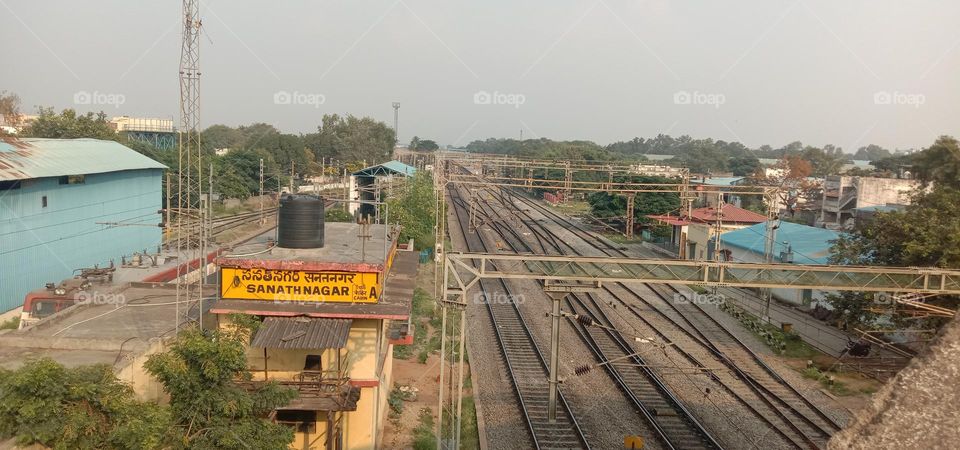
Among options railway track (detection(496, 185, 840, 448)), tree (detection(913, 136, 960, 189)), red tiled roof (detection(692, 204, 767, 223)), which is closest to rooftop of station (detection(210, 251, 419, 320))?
railway track (detection(496, 185, 840, 448))

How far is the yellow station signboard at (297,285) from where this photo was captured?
36.1ft

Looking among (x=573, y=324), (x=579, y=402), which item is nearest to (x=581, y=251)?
(x=573, y=324)

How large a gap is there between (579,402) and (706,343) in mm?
6221

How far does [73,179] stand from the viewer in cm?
2500

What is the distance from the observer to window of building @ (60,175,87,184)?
24.4m

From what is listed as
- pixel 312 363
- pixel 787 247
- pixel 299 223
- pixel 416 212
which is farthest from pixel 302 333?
pixel 416 212

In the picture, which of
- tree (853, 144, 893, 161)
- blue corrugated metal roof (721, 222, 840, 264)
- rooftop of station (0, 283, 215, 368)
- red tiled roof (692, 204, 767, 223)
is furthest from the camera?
tree (853, 144, 893, 161)

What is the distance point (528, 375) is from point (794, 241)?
18.7 metres

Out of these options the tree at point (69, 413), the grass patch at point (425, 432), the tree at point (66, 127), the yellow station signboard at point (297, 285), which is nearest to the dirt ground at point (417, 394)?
the grass patch at point (425, 432)

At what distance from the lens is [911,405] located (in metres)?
4.60

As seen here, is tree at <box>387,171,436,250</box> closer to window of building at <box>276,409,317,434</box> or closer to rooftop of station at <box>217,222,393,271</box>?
rooftop of station at <box>217,222,393,271</box>

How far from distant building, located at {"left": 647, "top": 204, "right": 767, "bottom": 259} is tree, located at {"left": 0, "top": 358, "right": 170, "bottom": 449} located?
28.2 metres

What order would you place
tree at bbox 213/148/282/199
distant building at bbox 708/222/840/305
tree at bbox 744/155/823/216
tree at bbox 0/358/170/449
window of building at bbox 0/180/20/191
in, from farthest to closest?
tree at bbox 213/148/282/199
tree at bbox 744/155/823/216
distant building at bbox 708/222/840/305
window of building at bbox 0/180/20/191
tree at bbox 0/358/170/449

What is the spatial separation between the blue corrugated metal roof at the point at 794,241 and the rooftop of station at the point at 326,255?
1896 centimetres
